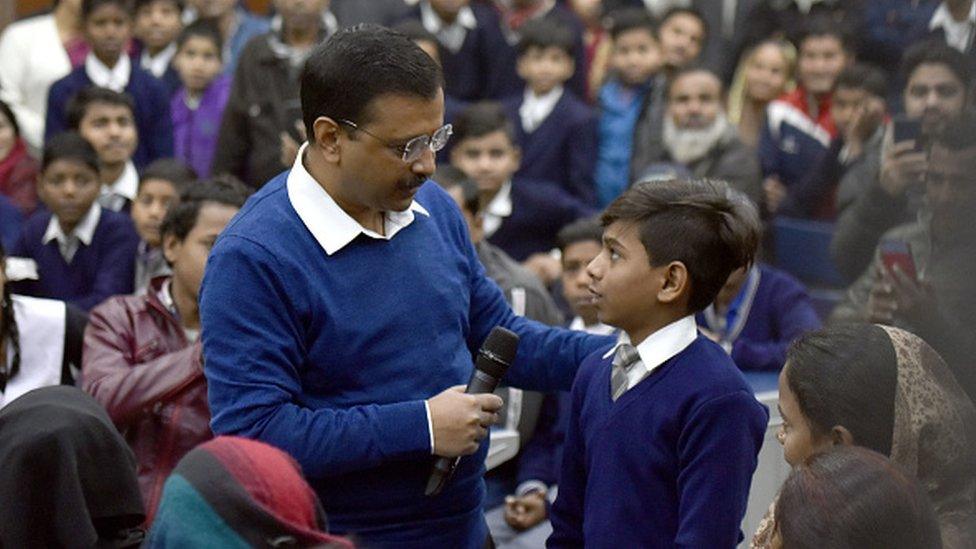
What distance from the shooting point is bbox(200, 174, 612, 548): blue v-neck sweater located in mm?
2518

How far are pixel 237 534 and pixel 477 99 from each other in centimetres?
579

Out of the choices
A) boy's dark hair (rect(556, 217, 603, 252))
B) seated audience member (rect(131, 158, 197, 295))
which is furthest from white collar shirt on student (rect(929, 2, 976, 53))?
seated audience member (rect(131, 158, 197, 295))

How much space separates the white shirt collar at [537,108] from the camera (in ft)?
22.6

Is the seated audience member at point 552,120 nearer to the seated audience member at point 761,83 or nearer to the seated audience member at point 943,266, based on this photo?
the seated audience member at point 761,83

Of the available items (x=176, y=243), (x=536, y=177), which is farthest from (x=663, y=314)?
(x=536, y=177)

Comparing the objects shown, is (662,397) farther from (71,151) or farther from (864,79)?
(864,79)

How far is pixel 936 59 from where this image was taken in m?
4.68

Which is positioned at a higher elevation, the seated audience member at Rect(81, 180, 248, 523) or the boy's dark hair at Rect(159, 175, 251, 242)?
the boy's dark hair at Rect(159, 175, 251, 242)

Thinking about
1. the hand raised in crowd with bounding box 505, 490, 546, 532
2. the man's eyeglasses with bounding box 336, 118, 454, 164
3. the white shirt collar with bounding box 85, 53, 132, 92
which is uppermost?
the man's eyeglasses with bounding box 336, 118, 454, 164

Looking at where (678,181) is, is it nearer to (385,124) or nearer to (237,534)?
(385,124)

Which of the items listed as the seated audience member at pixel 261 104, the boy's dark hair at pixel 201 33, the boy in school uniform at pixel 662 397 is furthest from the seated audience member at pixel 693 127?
the boy in school uniform at pixel 662 397

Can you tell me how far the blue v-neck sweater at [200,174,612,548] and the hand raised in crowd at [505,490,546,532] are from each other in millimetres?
1565

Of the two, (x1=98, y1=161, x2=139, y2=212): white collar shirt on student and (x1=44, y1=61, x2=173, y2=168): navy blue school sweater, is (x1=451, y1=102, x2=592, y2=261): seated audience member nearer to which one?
(x1=98, y1=161, x2=139, y2=212): white collar shirt on student

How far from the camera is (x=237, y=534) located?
5.90 feet
